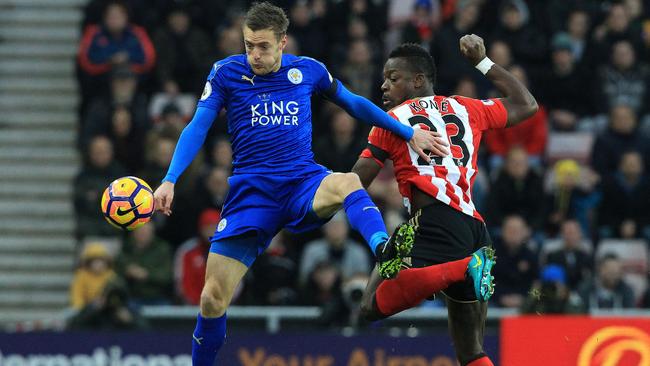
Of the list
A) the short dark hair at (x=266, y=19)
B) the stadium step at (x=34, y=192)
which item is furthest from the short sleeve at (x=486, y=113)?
the stadium step at (x=34, y=192)

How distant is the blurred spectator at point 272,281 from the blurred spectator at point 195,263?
1.74 feet

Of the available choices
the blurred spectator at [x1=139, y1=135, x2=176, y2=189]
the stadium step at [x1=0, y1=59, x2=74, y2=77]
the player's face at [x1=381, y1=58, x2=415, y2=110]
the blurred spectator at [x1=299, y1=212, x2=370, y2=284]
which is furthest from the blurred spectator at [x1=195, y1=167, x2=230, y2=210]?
the player's face at [x1=381, y1=58, x2=415, y2=110]

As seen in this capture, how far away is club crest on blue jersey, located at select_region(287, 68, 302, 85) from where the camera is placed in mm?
9047

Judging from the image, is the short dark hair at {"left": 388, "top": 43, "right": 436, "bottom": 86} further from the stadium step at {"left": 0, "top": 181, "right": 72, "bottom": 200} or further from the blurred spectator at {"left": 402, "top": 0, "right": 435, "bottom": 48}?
the stadium step at {"left": 0, "top": 181, "right": 72, "bottom": 200}

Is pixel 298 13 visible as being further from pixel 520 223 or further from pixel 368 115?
pixel 368 115

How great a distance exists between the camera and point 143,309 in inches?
526

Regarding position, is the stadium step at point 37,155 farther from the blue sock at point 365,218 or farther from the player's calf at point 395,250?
the player's calf at point 395,250

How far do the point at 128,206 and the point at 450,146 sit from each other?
212 cm

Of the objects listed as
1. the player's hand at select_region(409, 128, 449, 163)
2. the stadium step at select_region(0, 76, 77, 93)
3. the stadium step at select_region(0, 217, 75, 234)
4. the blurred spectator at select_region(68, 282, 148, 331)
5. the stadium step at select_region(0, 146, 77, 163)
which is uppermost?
the player's hand at select_region(409, 128, 449, 163)

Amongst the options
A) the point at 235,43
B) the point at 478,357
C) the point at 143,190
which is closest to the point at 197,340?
the point at 143,190

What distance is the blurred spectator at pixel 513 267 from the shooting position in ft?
45.0

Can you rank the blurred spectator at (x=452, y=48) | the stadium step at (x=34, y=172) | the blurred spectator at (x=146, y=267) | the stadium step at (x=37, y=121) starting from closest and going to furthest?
the blurred spectator at (x=146, y=267)
the blurred spectator at (x=452, y=48)
the stadium step at (x=34, y=172)
the stadium step at (x=37, y=121)

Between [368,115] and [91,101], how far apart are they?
25.3ft

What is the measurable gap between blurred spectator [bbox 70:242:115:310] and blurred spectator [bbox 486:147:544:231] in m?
4.05
